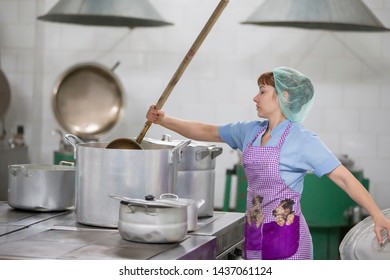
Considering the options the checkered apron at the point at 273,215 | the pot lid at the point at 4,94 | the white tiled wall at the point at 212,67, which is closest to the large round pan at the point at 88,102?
the white tiled wall at the point at 212,67

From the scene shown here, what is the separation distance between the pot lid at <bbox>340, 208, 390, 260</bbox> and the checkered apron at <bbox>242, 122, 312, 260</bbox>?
151 millimetres

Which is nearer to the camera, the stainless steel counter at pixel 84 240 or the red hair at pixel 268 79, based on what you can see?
the stainless steel counter at pixel 84 240

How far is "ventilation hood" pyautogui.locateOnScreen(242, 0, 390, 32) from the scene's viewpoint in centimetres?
314

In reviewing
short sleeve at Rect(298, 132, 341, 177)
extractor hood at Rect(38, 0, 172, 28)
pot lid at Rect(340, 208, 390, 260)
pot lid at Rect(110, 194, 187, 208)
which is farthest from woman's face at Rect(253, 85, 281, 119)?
extractor hood at Rect(38, 0, 172, 28)

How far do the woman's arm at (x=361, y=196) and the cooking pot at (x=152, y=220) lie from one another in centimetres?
48

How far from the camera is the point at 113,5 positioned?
3.29 m

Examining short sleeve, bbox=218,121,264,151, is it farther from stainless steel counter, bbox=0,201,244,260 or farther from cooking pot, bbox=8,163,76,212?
cooking pot, bbox=8,163,76,212

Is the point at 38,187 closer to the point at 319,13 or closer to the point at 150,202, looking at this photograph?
the point at 150,202

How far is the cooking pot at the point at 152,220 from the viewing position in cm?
157

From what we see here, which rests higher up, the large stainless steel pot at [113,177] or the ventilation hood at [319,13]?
the ventilation hood at [319,13]

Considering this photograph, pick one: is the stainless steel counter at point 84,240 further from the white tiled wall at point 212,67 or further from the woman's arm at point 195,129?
the white tiled wall at point 212,67

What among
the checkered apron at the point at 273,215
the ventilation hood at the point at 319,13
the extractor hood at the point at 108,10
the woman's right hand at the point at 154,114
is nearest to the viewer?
the checkered apron at the point at 273,215
